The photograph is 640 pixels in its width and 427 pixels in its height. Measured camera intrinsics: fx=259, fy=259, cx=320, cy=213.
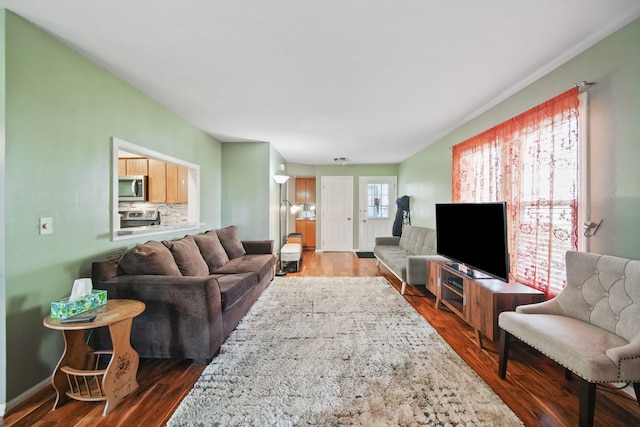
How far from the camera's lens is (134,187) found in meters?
3.98

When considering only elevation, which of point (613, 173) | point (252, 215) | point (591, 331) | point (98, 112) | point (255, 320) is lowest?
point (255, 320)

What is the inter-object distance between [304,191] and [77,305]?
6974 mm

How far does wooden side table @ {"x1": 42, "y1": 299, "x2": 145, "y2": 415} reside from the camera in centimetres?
158

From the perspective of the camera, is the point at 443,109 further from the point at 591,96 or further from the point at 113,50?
the point at 113,50

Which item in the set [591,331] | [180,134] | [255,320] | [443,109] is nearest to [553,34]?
[443,109]

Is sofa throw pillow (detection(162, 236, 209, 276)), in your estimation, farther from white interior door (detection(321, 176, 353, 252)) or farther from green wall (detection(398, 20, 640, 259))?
white interior door (detection(321, 176, 353, 252))

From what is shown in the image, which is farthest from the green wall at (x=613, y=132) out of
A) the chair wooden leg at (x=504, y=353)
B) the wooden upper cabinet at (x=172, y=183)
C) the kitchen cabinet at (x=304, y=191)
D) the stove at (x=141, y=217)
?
the kitchen cabinet at (x=304, y=191)

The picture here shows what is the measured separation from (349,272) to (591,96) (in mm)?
3850

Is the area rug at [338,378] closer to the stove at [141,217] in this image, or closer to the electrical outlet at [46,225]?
the electrical outlet at [46,225]

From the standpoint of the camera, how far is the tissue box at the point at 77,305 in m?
1.54

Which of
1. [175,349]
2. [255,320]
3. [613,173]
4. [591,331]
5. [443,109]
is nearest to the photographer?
[591,331]

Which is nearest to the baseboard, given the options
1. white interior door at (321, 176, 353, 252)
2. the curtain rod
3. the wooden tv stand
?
the wooden tv stand

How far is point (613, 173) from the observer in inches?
68.2

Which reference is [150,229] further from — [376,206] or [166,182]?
[376,206]
